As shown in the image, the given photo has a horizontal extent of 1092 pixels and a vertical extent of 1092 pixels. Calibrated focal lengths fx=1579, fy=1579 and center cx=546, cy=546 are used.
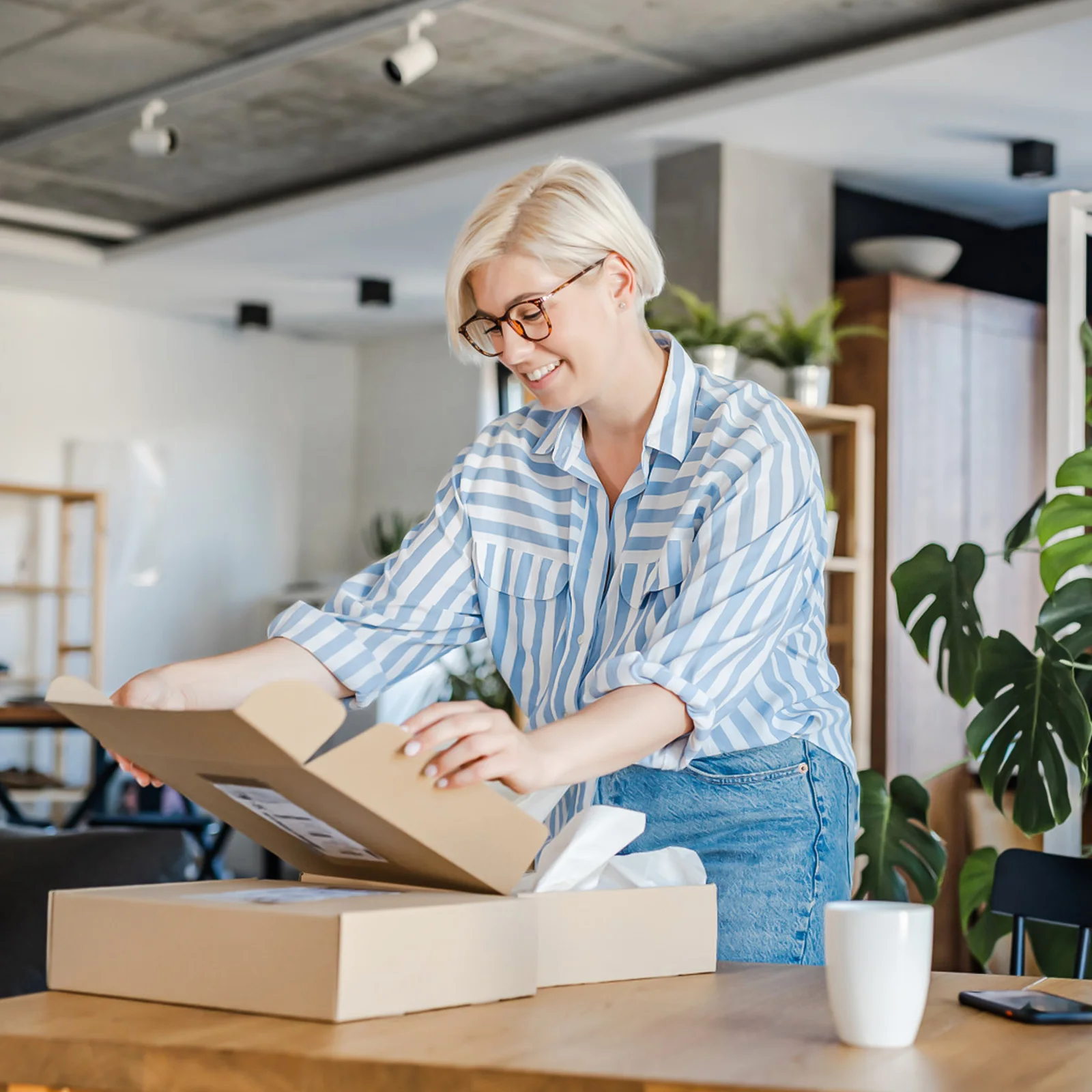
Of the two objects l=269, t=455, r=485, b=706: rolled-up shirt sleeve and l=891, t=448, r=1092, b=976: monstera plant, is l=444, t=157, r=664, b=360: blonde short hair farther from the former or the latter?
l=891, t=448, r=1092, b=976: monstera plant

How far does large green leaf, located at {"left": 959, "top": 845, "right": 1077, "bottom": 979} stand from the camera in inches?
110

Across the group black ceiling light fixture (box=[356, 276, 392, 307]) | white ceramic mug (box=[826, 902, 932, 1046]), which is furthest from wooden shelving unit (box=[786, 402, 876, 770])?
white ceramic mug (box=[826, 902, 932, 1046])

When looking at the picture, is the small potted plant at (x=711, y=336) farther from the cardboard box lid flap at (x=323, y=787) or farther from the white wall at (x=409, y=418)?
the cardboard box lid flap at (x=323, y=787)

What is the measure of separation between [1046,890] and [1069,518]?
0.95 m

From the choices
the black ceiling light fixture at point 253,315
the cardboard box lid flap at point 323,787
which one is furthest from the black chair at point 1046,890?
the black ceiling light fixture at point 253,315

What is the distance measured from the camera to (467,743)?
3.64ft

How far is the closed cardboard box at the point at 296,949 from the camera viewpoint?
1.01 m

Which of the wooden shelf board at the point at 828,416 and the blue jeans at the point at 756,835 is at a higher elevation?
the wooden shelf board at the point at 828,416

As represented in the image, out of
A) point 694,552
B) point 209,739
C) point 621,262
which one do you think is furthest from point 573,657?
point 209,739

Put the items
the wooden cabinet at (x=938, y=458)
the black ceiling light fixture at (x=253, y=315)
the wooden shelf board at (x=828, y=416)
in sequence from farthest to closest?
1. the black ceiling light fixture at (x=253, y=315)
2. the wooden cabinet at (x=938, y=458)
3. the wooden shelf board at (x=828, y=416)

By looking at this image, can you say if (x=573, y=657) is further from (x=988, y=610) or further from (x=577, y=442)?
(x=988, y=610)

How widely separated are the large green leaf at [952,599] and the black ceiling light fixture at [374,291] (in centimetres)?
484

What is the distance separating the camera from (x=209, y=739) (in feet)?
3.53

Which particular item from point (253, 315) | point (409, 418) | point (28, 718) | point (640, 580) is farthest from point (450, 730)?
point (409, 418)
